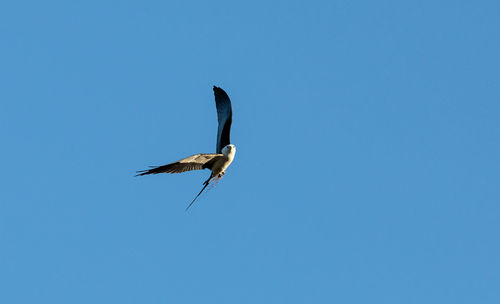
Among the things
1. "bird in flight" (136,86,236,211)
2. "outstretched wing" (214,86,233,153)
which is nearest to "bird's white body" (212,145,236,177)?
"bird in flight" (136,86,236,211)

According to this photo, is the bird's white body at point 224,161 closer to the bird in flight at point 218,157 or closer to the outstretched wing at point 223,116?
the bird in flight at point 218,157

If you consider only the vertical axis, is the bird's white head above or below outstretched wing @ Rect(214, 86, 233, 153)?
below

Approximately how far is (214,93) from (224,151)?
3.62m

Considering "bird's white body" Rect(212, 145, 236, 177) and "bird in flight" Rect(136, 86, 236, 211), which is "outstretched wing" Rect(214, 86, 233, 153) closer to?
"bird in flight" Rect(136, 86, 236, 211)

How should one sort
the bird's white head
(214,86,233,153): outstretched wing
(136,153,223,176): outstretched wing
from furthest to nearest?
(214,86,233,153): outstretched wing < the bird's white head < (136,153,223,176): outstretched wing

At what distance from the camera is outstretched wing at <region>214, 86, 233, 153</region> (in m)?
Answer: 26.5

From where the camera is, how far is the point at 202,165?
79.7ft

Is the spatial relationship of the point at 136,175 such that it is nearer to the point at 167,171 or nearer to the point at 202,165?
the point at 167,171

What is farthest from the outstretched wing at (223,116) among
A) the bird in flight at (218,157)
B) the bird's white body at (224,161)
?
the bird's white body at (224,161)

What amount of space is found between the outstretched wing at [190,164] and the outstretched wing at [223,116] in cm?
203

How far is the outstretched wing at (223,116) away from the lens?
86.9 ft

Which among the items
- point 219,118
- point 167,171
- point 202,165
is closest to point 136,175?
point 167,171

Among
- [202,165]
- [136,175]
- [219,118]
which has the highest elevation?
[219,118]

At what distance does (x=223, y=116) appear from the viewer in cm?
2728
